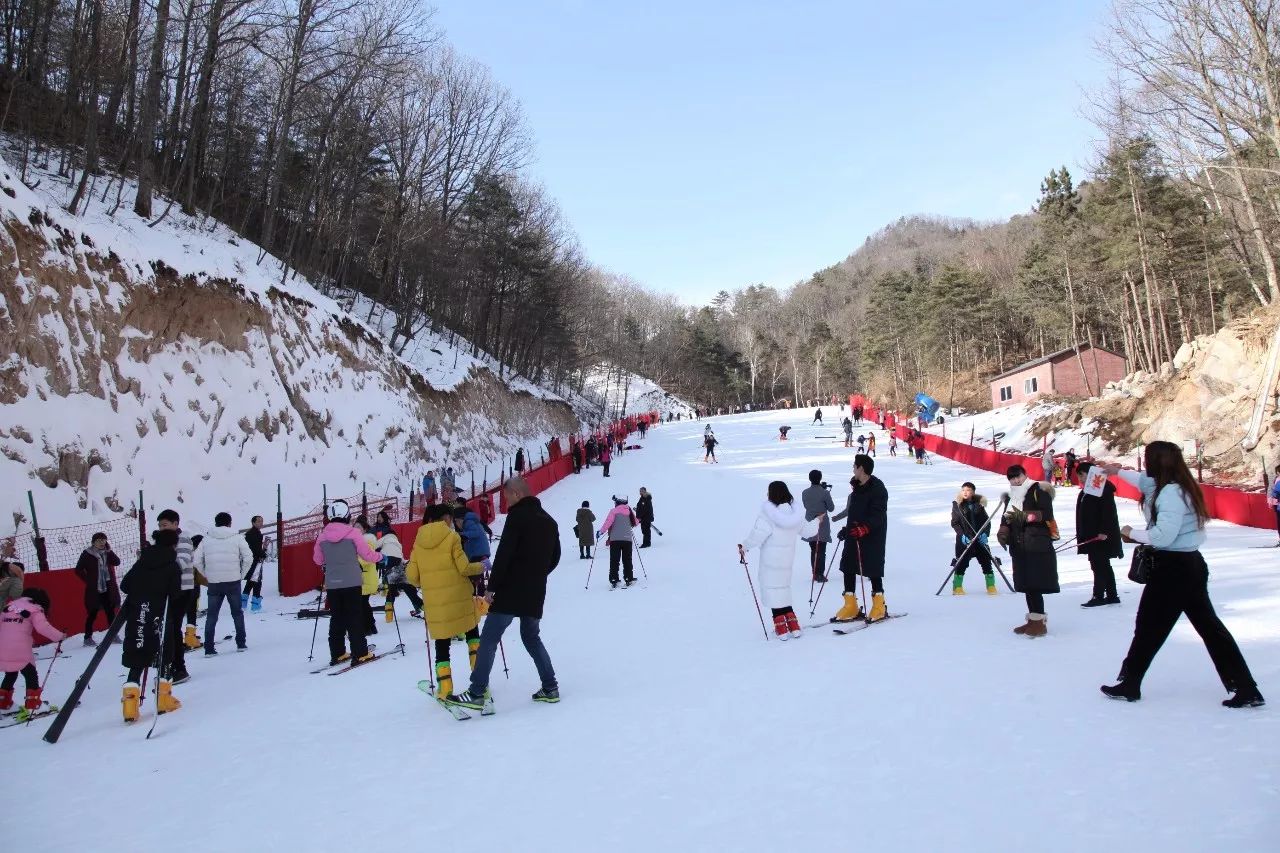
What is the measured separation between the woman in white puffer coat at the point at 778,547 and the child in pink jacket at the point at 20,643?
6724 mm

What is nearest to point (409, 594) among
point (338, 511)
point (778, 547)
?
point (338, 511)

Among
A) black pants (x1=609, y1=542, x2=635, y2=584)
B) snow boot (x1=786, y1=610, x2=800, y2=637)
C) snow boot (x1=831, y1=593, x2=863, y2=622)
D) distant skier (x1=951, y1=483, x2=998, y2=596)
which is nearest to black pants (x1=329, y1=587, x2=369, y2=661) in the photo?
snow boot (x1=786, y1=610, x2=800, y2=637)

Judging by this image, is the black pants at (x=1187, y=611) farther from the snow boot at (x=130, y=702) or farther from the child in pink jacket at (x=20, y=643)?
the child in pink jacket at (x=20, y=643)

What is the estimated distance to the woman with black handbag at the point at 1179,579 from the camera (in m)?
4.85

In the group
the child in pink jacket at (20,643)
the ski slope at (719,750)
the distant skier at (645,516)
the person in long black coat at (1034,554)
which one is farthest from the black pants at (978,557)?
the child in pink jacket at (20,643)

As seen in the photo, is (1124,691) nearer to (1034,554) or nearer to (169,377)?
(1034,554)

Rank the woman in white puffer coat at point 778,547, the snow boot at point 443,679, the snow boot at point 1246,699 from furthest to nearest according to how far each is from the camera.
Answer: the woman in white puffer coat at point 778,547, the snow boot at point 443,679, the snow boot at point 1246,699

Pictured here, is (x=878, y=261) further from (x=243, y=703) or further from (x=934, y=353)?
(x=243, y=703)

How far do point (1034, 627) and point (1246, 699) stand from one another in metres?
2.49

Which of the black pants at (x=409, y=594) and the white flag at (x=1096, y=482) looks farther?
the black pants at (x=409, y=594)

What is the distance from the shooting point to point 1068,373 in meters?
47.8

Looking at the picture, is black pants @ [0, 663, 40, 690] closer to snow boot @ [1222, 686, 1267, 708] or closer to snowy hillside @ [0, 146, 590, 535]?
snowy hillside @ [0, 146, 590, 535]

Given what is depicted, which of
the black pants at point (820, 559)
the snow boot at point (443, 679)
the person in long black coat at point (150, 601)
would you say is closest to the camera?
the snow boot at point (443, 679)

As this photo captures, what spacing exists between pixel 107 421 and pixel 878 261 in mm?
155554
